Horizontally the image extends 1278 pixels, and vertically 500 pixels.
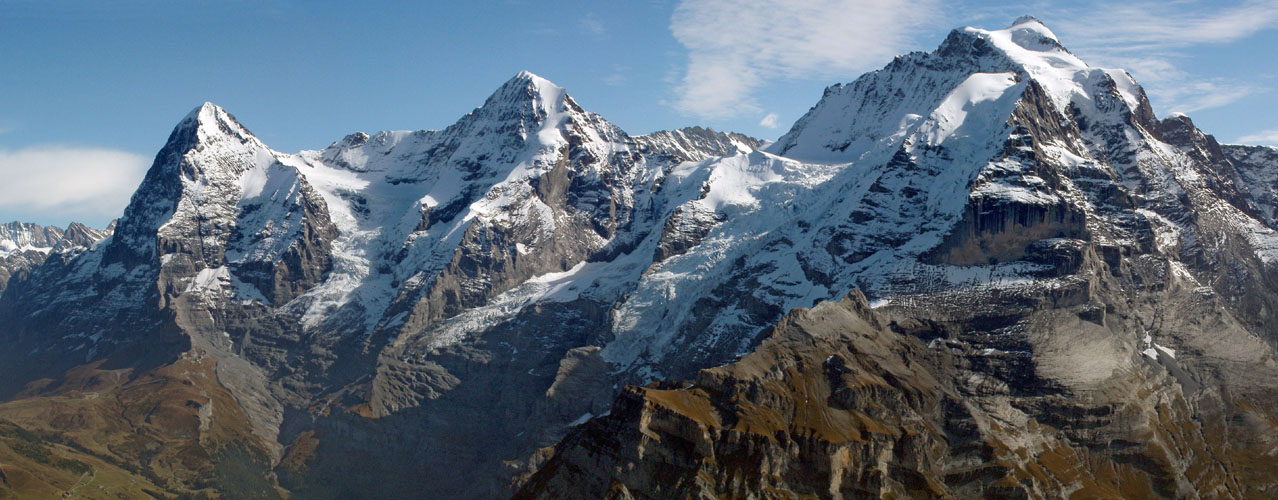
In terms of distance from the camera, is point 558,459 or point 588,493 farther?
point 558,459

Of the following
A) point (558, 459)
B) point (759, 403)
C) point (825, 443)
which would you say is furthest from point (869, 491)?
point (558, 459)

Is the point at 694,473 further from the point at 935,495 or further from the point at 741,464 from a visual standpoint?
the point at 935,495

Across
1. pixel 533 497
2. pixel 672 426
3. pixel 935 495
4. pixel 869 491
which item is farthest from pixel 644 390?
pixel 935 495

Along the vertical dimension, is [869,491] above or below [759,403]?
below

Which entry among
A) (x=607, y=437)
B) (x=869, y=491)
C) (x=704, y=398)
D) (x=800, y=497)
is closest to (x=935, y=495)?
(x=869, y=491)

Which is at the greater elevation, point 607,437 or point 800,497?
point 607,437

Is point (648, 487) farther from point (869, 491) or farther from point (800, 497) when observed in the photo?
point (869, 491)

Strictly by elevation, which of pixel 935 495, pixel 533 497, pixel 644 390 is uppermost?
pixel 644 390

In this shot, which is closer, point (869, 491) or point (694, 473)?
point (694, 473)

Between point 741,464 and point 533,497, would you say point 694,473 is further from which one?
point 533,497
